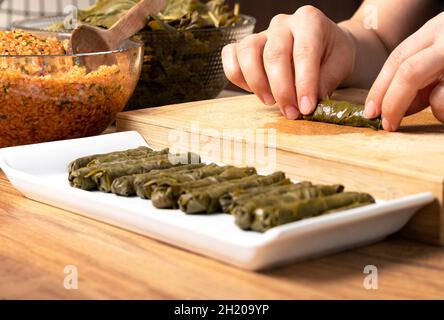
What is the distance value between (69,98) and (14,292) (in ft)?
2.20

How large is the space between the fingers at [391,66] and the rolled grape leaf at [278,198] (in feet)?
1.25

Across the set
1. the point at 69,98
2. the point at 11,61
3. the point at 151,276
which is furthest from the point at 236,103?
the point at 151,276

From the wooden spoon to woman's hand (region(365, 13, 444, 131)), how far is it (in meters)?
0.56

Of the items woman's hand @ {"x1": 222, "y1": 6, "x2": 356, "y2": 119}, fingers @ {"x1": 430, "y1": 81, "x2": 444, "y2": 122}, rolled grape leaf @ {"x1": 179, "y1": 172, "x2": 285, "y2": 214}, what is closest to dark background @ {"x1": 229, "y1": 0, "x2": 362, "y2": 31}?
woman's hand @ {"x1": 222, "y1": 6, "x2": 356, "y2": 119}

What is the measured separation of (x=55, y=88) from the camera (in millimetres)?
1464

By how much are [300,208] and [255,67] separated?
66 centimetres

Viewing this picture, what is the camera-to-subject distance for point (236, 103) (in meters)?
1.68

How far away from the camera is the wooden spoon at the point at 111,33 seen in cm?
161

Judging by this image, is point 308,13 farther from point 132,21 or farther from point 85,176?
point 85,176

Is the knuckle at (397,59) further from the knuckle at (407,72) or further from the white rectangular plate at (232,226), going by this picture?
the white rectangular plate at (232,226)

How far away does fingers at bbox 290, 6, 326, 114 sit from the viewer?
1484 millimetres

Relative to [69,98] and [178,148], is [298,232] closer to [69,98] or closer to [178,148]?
[178,148]

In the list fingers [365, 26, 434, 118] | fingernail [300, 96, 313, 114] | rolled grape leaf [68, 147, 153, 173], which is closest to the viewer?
rolled grape leaf [68, 147, 153, 173]

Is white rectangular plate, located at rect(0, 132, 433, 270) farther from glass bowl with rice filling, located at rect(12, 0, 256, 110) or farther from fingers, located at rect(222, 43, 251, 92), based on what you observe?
glass bowl with rice filling, located at rect(12, 0, 256, 110)
